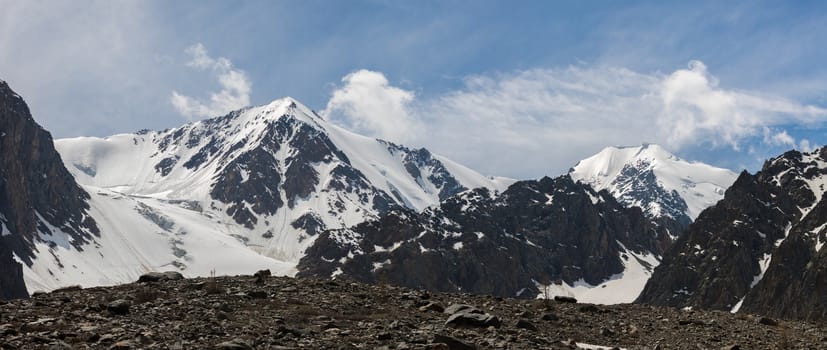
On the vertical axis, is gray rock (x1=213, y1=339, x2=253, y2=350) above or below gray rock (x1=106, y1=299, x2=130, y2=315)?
below

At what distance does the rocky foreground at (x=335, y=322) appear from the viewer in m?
22.5

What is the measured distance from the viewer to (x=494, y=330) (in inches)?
1056

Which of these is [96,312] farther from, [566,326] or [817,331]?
[817,331]

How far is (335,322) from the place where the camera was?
26281mm

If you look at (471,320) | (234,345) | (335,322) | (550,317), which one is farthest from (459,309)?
(234,345)

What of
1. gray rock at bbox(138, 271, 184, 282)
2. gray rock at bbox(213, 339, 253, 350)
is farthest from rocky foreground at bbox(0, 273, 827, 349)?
gray rock at bbox(138, 271, 184, 282)

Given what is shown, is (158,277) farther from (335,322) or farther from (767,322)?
(767,322)

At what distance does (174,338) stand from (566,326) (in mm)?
14942

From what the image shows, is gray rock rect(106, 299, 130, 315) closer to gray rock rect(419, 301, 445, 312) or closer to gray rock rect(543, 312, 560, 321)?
gray rock rect(419, 301, 445, 312)

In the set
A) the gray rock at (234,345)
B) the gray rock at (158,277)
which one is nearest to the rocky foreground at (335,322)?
the gray rock at (234,345)

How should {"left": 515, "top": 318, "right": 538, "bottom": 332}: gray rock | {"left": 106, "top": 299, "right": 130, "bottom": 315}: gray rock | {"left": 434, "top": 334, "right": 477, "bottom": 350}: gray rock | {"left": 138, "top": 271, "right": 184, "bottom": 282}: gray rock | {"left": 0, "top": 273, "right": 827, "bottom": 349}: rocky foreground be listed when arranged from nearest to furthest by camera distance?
{"left": 0, "top": 273, "right": 827, "bottom": 349}: rocky foreground, {"left": 434, "top": 334, "right": 477, "bottom": 350}: gray rock, {"left": 106, "top": 299, "right": 130, "bottom": 315}: gray rock, {"left": 515, "top": 318, "right": 538, "bottom": 332}: gray rock, {"left": 138, "top": 271, "right": 184, "bottom": 282}: gray rock

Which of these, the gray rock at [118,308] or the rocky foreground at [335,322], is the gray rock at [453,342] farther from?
the gray rock at [118,308]

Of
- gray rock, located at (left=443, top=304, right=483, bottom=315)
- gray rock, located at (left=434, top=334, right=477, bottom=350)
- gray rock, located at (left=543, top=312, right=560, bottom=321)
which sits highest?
gray rock, located at (left=543, top=312, right=560, bottom=321)

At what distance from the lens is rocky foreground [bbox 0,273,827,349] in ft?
73.9
